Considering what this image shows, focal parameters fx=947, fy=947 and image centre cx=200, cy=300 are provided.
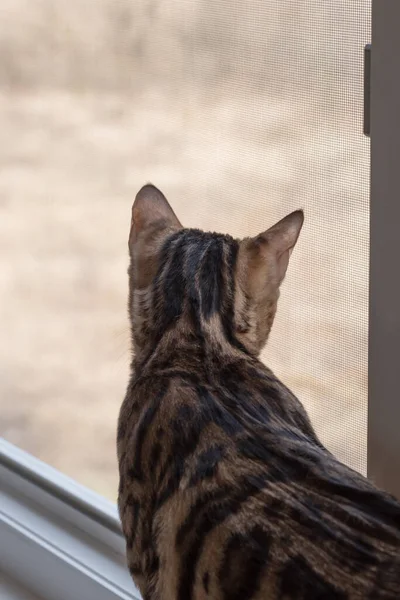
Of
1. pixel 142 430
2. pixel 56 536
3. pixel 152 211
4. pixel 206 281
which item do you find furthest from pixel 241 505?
pixel 56 536

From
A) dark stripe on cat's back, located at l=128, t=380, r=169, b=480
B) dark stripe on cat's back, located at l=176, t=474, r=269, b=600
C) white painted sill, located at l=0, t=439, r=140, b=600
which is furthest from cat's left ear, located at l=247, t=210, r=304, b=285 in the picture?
white painted sill, located at l=0, t=439, r=140, b=600

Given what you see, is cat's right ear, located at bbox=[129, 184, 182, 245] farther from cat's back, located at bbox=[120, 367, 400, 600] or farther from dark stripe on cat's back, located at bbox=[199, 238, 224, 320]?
cat's back, located at bbox=[120, 367, 400, 600]

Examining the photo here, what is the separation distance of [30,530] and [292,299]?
28.8 inches

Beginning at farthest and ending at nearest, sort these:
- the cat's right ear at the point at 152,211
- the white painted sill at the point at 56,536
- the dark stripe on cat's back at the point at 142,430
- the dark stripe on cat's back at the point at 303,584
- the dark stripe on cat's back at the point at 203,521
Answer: the white painted sill at the point at 56,536, the cat's right ear at the point at 152,211, the dark stripe on cat's back at the point at 142,430, the dark stripe on cat's back at the point at 203,521, the dark stripe on cat's back at the point at 303,584

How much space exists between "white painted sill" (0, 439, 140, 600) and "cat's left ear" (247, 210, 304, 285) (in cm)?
60

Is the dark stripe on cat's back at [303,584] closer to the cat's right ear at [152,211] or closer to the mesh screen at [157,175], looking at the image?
the mesh screen at [157,175]

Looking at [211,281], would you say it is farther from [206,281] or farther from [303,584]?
[303,584]

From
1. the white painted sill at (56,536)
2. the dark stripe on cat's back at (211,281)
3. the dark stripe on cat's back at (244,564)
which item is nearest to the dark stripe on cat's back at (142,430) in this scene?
the dark stripe on cat's back at (211,281)

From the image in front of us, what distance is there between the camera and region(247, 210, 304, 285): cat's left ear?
47.4 inches

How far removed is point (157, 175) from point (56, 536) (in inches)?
27.2

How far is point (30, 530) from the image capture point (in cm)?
174

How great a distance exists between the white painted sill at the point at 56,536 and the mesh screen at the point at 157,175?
0.04 meters

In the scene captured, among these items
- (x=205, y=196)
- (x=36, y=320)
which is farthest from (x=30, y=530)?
(x=205, y=196)

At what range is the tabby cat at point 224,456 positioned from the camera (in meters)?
0.93
